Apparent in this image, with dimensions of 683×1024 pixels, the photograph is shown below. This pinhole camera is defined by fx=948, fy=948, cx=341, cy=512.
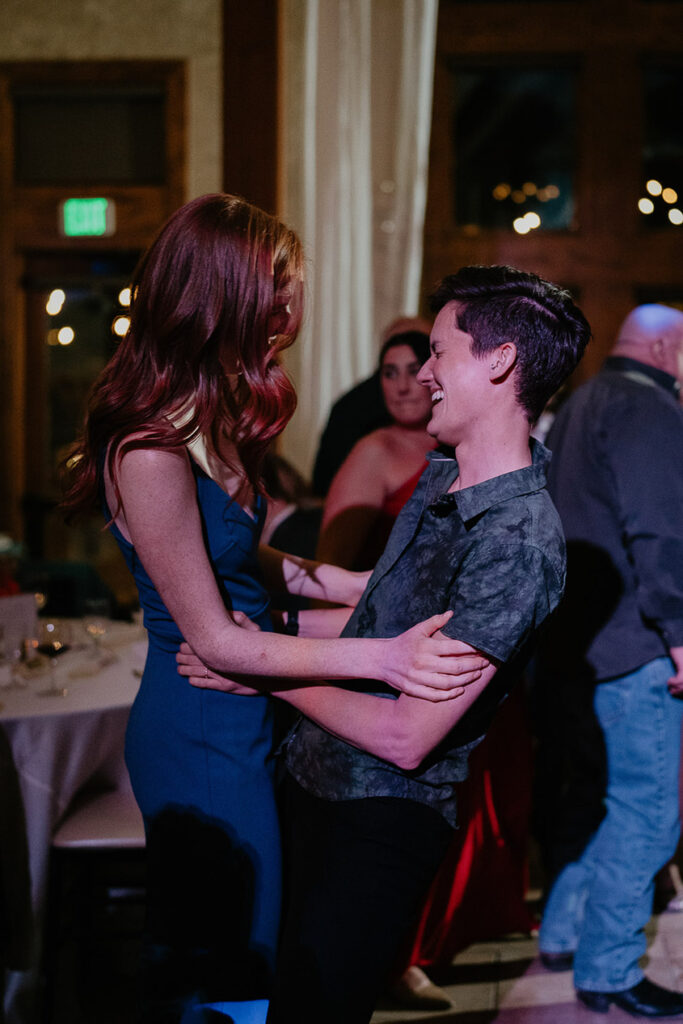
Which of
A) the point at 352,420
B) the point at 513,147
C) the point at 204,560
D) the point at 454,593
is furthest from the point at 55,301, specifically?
the point at 454,593

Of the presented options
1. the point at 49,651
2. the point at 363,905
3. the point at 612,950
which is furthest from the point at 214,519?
the point at 612,950

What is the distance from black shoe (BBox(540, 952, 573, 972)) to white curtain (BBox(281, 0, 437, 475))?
2845mm

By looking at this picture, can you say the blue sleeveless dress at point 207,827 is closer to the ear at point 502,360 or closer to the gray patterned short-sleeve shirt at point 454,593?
the gray patterned short-sleeve shirt at point 454,593

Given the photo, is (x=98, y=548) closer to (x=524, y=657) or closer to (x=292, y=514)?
(x=292, y=514)

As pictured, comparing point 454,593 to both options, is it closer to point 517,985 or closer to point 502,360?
point 502,360

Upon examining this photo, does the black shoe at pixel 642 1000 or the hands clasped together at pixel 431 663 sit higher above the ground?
the hands clasped together at pixel 431 663

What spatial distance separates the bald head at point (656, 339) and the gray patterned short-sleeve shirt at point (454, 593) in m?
1.29

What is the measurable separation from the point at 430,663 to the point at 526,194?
4907 millimetres

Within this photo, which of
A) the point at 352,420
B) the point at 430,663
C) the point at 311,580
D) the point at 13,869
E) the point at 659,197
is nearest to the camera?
the point at 430,663

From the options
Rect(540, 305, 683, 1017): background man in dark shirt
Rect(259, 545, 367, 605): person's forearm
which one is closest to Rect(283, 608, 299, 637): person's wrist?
Rect(259, 545, 367, 605): person's forearm

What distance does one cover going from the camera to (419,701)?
48.3 inches

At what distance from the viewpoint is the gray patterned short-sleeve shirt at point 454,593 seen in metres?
1.22

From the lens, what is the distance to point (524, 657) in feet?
4.45

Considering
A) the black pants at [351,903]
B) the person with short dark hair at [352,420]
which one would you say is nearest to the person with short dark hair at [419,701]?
the black pants at [351,903]
